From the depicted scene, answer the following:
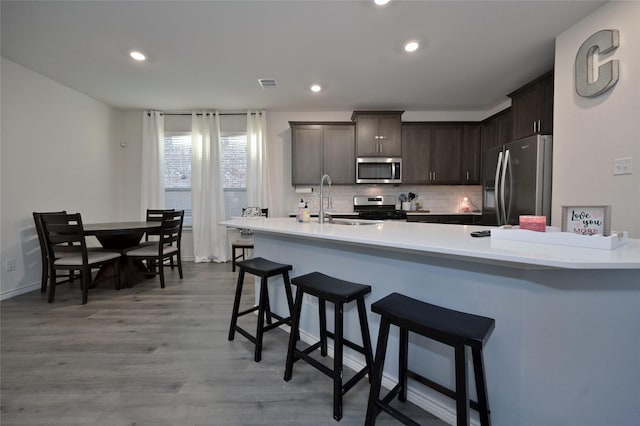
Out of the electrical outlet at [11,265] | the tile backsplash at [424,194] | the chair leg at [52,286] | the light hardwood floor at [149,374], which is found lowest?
the light hardwood floor at [149,374]

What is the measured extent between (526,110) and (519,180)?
1.02 metres

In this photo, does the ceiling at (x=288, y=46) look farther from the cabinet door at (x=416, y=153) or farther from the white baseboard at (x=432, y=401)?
the white baseboard at (x=432, y=401)

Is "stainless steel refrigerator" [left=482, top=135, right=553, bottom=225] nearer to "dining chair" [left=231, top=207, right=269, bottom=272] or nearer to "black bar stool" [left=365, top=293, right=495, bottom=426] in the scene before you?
"black bar stool" [left=365, top=293, right=495, bottom=426]

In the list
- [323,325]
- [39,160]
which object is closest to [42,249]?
[39,160]

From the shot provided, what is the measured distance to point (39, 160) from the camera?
3.13 meters

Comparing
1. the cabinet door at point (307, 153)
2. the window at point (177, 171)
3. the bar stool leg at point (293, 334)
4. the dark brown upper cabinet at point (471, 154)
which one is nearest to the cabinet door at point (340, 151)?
the cabinet door at point (307, 153)

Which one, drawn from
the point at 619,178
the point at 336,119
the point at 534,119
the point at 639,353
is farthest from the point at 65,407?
the point at 534,119

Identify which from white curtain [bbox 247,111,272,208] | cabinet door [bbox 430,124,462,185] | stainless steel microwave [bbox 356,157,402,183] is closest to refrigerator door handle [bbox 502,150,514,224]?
cabinet door [bbox 430,124,462,185]

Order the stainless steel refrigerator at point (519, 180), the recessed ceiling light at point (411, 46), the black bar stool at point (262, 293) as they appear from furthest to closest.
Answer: the stainless steel refrigerator at point (519, 180)
the recessed ceiling light at point (411, 46)
the black bar stool at point (262, 293)

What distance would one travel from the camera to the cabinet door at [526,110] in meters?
2.97

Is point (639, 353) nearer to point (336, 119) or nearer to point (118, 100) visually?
point (336, 119)

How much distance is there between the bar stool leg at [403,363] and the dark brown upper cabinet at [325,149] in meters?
3.18

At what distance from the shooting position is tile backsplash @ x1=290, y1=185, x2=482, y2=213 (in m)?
4.54

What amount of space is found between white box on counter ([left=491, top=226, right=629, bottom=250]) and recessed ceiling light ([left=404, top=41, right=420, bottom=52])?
2.17 meters
